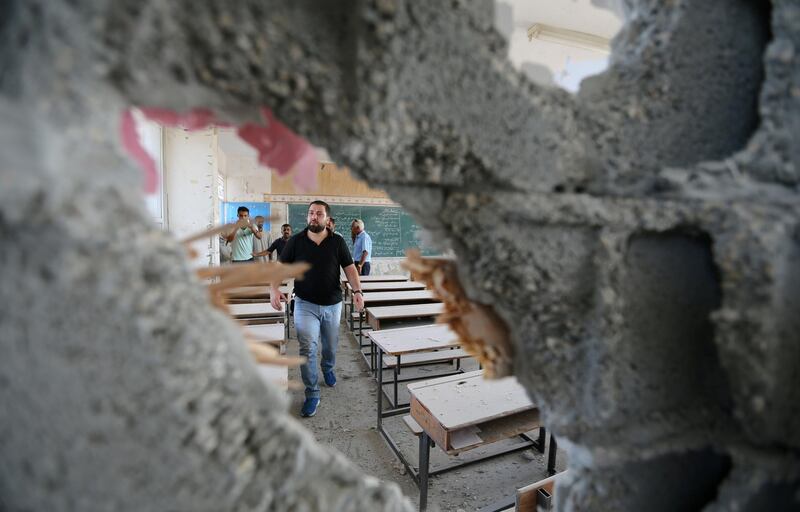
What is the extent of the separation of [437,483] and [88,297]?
3.03m

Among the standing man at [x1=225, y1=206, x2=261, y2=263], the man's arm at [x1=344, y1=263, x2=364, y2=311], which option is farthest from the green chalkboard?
the man's arm at [x1=344, y1=263, x2=364, y2=311]

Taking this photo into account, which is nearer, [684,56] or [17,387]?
[17,387]

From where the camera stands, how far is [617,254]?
81 cm

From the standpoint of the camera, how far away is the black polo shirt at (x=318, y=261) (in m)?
3.50

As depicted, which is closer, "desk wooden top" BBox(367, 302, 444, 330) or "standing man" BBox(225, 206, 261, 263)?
"desk wooden top" BBox(367, 302, 444, 330)

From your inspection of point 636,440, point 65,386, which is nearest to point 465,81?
point 65,386

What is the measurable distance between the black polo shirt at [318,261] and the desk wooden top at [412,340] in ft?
2.02

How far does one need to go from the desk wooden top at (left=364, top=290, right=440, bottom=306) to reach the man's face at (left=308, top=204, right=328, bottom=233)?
1.63 meters

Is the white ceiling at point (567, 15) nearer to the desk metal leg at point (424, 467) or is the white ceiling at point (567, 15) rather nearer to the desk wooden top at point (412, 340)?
the desk wooden top at point (412, 340)

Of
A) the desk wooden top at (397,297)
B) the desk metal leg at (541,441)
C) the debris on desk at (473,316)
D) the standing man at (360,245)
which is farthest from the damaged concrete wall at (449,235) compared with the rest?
the standing man at (360,245)

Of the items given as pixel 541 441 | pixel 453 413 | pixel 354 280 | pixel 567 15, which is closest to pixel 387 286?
pixel 354 280

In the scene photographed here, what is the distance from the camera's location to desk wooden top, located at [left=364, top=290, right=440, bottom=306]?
4.98 metres

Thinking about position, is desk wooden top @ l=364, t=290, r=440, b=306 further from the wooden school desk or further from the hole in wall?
the hole in wall

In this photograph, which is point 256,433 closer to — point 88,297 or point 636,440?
point 88,297
